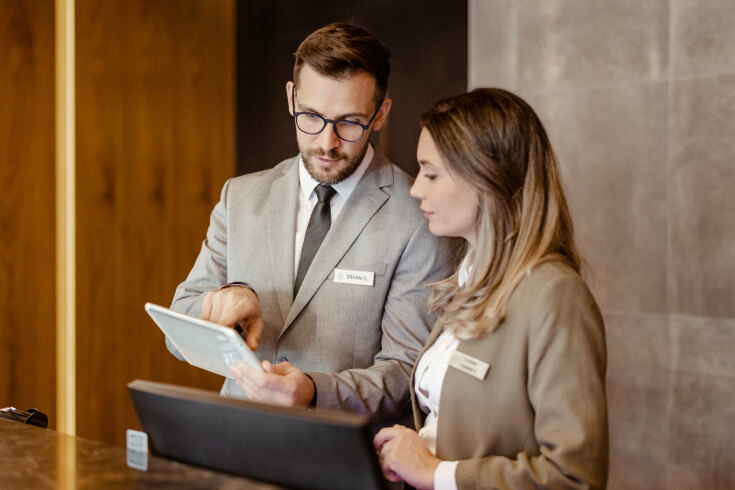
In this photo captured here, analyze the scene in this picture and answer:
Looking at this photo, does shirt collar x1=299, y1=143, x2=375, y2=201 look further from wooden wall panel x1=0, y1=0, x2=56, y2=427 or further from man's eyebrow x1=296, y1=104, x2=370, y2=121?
wooden wall panel x1=0, y1=0, x2=56, y2=427

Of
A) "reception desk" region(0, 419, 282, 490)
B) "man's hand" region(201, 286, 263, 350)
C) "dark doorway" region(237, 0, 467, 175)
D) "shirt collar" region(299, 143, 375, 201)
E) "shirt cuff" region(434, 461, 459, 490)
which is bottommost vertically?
"shirt cuff" region(434, 461, 459, 490)

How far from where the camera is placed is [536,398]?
1325mm

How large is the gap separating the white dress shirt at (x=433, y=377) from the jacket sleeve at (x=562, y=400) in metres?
0.20

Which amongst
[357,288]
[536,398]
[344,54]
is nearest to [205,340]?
[357,288]

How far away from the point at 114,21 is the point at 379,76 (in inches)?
97.8

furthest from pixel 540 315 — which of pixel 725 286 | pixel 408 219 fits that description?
pixel 725 286

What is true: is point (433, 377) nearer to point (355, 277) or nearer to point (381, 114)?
point (355, 277)

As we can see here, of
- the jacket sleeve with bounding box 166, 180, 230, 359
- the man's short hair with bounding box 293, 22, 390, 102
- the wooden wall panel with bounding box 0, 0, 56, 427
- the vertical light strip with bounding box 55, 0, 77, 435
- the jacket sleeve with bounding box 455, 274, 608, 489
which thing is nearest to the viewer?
the jacket sleeve with bounding box 455, 274, 608, 489

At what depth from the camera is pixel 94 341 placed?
3.82 m

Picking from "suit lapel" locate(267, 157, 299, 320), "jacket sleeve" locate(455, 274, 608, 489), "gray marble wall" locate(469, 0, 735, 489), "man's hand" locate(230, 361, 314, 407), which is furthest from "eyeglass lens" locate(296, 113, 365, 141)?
"gray marble wall" locate(469, 0, 735, 489)

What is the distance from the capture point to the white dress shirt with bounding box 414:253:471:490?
153 centimetres

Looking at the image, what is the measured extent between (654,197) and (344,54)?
1.74 m

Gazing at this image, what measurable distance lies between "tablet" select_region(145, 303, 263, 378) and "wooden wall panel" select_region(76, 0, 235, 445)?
244 cm

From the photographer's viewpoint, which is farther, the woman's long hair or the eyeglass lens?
the eyeglass lens
